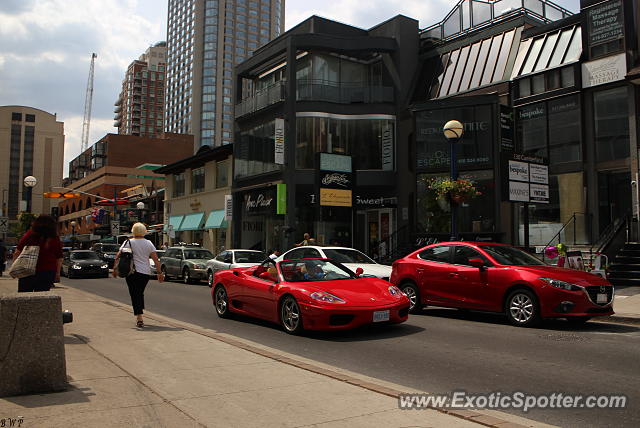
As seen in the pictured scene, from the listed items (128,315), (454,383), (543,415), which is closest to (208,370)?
(454,383)

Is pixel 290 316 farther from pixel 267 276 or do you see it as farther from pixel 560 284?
pixel 560 284

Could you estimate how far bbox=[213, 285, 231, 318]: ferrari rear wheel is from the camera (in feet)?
35.8

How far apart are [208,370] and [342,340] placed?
301 centimetres

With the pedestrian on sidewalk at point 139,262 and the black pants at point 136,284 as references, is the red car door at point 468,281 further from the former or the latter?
the black pants at point 136,284

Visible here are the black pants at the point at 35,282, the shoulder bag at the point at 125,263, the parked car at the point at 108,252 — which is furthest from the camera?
the parked car at the point at 108,252

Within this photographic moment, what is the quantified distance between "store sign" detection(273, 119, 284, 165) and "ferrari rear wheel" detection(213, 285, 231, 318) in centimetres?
1739

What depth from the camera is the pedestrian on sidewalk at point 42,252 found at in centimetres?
700

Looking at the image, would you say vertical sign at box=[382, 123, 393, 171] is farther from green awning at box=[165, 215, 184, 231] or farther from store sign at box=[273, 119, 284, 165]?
green awning at box=[165, 215, 184, 231]

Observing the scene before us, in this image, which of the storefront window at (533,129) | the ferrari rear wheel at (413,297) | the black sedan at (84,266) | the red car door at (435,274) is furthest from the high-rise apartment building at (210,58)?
the red car door at (435,274)

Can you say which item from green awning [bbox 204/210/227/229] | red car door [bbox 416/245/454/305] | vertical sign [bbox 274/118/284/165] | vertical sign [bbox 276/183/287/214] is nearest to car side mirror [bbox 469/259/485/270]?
red car door [bbox 416/245/454/305]

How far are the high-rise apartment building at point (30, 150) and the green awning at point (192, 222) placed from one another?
340 ft

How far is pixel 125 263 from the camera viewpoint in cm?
895

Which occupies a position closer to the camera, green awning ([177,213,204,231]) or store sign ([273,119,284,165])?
store sign ([273,119,284,165])

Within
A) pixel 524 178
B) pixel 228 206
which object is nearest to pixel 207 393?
pixel 524 178
